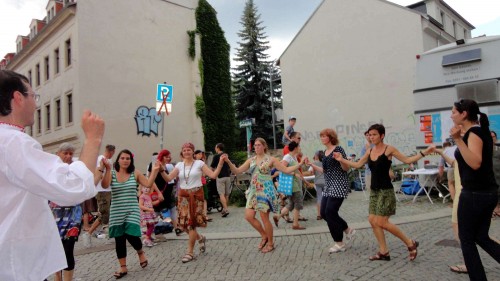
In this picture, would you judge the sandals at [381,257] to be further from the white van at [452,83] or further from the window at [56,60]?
the window at [56,60]

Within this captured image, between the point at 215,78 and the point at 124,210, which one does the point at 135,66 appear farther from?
the point at 124,210

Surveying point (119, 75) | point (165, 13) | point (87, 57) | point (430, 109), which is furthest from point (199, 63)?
point (430, 109)

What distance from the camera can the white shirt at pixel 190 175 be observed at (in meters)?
6.56

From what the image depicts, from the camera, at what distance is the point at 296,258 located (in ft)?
19.4

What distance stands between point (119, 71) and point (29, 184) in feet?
72.4

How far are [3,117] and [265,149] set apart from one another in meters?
5.26

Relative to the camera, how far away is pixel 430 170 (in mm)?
10281

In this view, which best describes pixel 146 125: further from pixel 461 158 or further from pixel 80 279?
pixel 461 158

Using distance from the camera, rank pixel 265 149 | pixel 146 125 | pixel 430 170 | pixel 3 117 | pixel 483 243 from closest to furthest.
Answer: pixel 3 117
pixel 483 243
pixel 265 149
pixel 430 170
pixel 146 125

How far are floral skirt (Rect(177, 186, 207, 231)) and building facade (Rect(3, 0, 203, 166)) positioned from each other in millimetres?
16479

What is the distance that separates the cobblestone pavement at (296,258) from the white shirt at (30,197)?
11.4ft

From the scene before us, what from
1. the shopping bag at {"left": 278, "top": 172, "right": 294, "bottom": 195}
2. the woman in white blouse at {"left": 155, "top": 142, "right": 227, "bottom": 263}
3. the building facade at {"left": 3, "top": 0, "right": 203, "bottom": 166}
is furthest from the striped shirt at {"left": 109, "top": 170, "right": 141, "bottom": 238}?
the building facade at {"left": 3, "top": 0, "right": 203, "bottom": 166}

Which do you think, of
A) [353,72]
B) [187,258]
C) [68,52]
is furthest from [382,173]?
[68,52]

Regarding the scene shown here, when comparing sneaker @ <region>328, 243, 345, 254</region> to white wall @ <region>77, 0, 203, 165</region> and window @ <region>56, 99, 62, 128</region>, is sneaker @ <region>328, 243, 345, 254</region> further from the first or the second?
window @ <region>56, 99, 62, 128</region>
